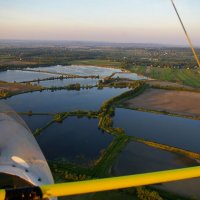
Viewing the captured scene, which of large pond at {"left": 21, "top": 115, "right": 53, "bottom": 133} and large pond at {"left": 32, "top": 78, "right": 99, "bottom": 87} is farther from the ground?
large pond at {"left": 32, "top": 78, "right": 99, "bottom": 87}

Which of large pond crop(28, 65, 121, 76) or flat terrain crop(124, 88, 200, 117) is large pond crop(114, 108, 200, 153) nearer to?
flat terrain crop(124, 88, 200, 117)

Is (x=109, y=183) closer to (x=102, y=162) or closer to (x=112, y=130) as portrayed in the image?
(x=102, y=162)

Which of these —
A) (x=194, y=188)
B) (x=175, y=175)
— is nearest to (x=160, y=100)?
(x=194, y=188)

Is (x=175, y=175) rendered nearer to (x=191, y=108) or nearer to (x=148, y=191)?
(x=148, y=191)

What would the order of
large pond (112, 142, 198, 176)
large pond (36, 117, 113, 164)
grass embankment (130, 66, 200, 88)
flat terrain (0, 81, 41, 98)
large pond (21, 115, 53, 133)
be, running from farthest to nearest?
grass embankment (130, 66, 200, 88) → flat terrain (0, 81, 41, 98) → large pond (21, 115, 53, 133) → large pond (36, 117, 113, 164) → large pond (112, 142, 198, 176)

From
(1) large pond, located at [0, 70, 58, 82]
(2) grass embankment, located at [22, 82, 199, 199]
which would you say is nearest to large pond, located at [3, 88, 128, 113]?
(2) grass embankment, located at [22, 82, 199, 199]

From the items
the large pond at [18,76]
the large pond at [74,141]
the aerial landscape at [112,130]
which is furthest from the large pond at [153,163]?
the large pond at [18,76]

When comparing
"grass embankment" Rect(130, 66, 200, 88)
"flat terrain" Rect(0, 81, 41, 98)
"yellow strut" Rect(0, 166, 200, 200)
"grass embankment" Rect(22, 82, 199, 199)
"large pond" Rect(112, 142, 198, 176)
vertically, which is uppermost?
"yellow strut" Rect(0, 166, 200, 200)
